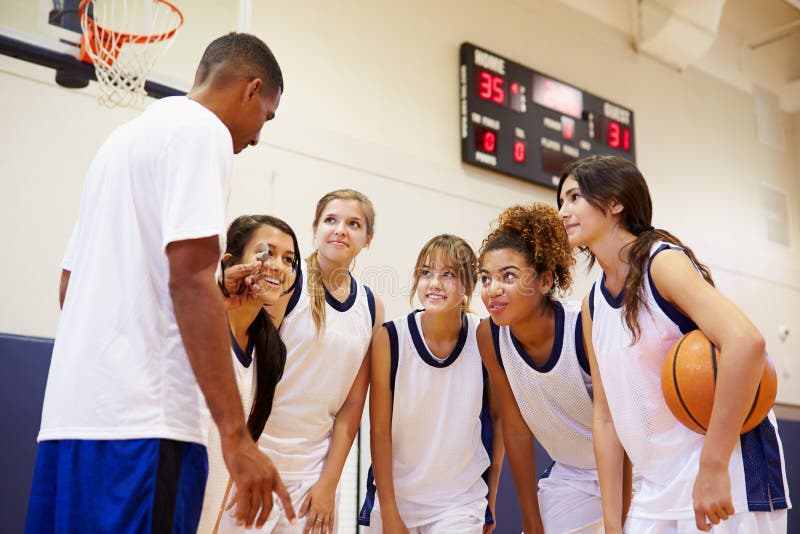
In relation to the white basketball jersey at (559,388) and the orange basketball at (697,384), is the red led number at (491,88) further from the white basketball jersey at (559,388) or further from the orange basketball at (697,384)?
the orange basketball at (697,384)

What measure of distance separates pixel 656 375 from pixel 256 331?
151 cm

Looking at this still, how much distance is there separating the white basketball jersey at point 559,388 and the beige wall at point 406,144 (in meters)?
2.22

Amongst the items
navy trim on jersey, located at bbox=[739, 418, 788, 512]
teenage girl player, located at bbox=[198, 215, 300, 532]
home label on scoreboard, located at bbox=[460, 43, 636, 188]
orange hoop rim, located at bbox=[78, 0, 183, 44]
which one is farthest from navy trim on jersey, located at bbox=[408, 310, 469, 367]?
home label on scoreboard, located at bbox=[460, 43, 636, 188]

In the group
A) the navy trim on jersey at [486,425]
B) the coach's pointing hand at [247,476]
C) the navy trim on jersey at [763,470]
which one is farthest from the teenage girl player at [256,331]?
the navy trim on jersey at [763,470]

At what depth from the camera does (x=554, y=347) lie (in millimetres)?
3205

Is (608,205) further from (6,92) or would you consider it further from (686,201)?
(686,201)

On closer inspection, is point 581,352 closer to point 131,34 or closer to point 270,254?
point 270,254

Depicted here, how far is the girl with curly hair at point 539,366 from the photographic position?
3176 millimetres

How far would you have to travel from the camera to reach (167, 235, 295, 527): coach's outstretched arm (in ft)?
4.90

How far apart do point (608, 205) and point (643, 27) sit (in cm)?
581

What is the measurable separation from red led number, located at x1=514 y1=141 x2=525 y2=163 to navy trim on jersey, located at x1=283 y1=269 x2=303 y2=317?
3.52 metres

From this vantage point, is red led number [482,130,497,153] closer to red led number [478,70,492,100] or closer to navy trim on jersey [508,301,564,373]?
red led number [478,70,492,100]

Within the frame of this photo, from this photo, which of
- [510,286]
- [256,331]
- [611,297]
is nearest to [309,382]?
[256,331]

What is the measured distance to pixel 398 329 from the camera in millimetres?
3395
